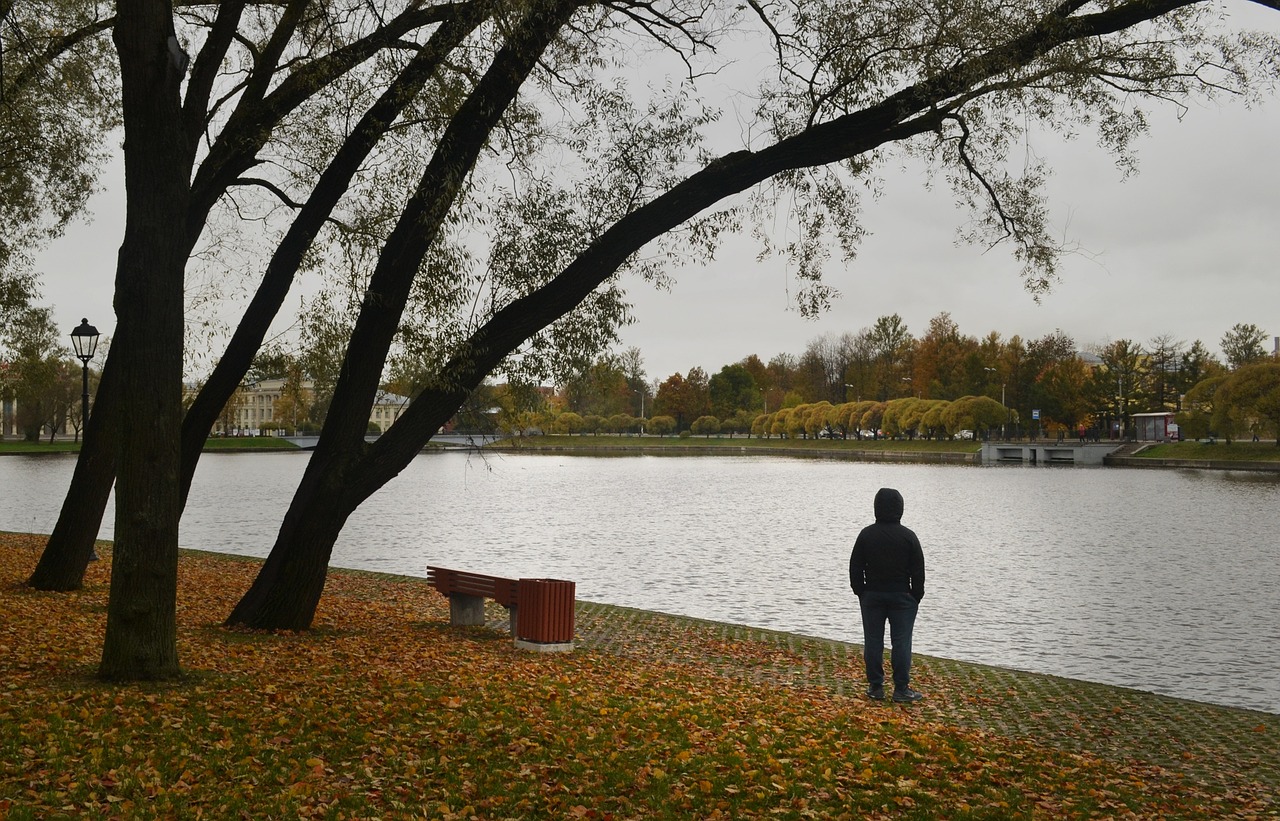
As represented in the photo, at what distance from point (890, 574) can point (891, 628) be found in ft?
1.78

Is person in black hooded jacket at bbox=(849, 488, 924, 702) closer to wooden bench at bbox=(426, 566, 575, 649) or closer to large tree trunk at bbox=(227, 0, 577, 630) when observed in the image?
wooden bench at bbox=(426, 566, 575, 649)

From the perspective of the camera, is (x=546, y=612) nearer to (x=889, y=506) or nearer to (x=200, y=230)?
(x=889, y=506)

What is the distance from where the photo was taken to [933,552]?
92.6 ft

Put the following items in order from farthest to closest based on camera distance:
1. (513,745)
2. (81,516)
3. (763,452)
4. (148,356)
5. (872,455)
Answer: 1. (763,452)
2. (872,455)
3. (81,516)
4. (148,356)
5. (513,745)

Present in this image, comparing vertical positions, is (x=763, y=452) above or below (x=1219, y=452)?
below

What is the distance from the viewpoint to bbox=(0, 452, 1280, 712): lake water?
15906mm

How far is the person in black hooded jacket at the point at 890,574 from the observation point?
9836 mm

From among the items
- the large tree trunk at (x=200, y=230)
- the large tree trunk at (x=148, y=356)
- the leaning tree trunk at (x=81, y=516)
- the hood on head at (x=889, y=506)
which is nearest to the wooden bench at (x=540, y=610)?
the hood on head at (x=889, y=506)

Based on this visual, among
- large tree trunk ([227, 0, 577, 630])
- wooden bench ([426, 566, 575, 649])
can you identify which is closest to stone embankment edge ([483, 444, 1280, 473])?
wooden bench ([426, 566, 575, 649])

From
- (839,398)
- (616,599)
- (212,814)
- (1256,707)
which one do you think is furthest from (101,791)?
(839,398)

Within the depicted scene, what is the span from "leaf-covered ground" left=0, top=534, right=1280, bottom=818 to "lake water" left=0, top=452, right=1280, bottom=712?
16.8 feet

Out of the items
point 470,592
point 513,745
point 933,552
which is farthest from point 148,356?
point 933,552

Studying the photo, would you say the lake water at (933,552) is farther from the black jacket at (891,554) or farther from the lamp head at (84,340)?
the lamp head at (84,340)

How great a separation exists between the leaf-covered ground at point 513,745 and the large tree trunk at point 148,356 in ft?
1.93
